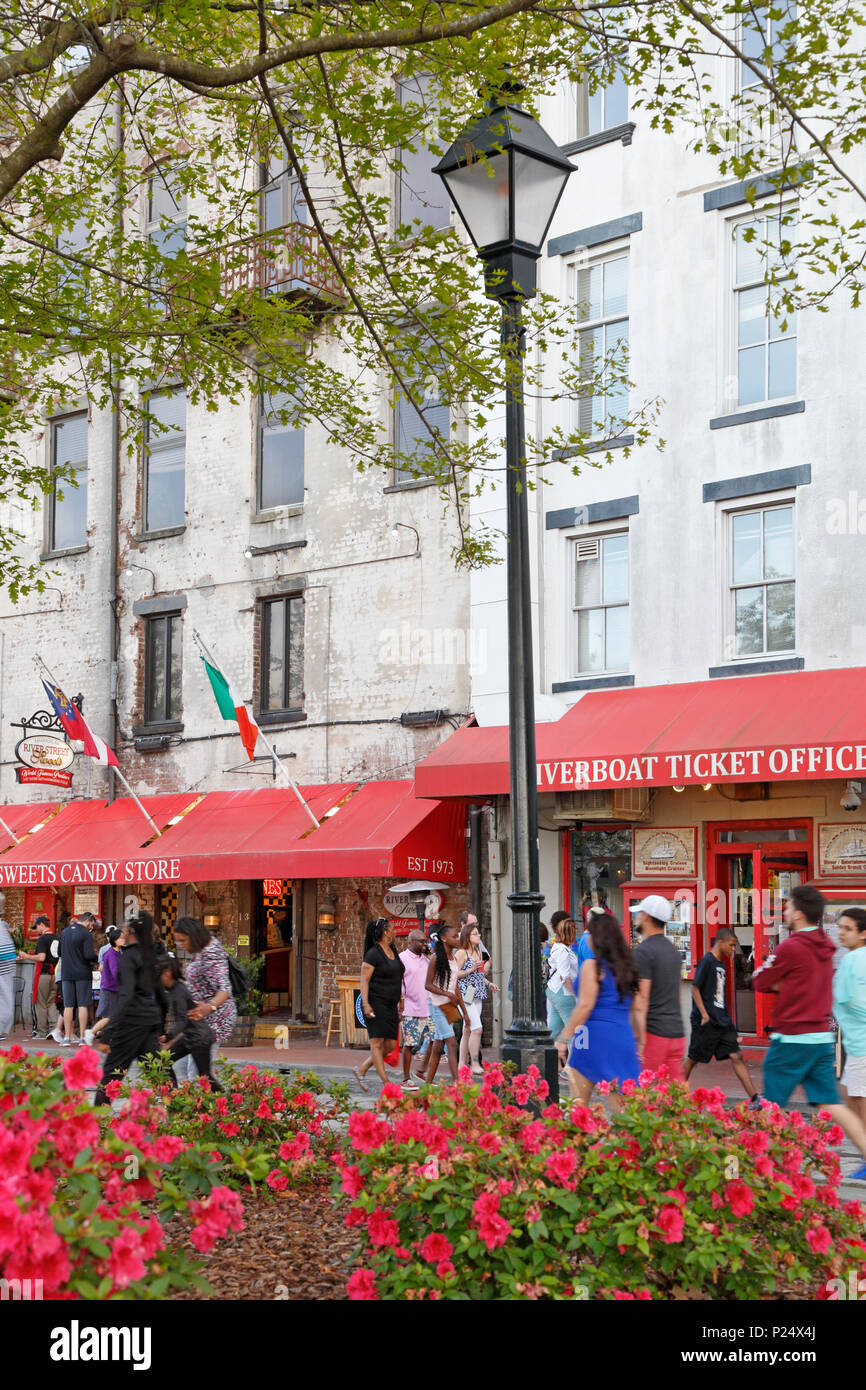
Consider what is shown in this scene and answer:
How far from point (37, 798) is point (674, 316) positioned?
14242mm

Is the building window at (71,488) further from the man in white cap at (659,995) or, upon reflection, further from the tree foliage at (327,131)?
the man in white cap at (659,995)

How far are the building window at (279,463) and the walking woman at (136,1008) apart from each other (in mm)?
13543

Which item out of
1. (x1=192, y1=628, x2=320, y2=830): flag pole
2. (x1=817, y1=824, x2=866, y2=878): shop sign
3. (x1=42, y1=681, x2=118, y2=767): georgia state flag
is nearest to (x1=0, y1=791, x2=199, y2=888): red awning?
(x1=42, y1=681, x2=118, y2=767): georgia state flag

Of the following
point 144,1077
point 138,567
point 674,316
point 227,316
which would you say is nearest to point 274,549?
point 138,567

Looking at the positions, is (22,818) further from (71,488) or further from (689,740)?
(689,740)

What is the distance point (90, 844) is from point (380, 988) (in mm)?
10359

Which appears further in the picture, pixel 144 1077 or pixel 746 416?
pixel 746 416

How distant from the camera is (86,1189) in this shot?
397cm

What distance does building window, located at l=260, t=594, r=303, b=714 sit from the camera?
22266 millimetres

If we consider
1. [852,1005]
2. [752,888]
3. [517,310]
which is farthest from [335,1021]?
[517,310]

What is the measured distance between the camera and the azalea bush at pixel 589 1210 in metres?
4.86

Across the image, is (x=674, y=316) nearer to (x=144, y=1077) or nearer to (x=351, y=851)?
(x=351, y=851)

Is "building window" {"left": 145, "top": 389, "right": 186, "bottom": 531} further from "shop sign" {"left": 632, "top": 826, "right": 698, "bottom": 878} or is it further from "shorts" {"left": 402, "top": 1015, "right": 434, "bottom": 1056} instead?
"shorts" {"left": 402, "top": 1015, "right": 434, "bottom": 1056}

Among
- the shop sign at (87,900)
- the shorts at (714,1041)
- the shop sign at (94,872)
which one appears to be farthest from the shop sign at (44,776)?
the shorts at (714,1041)
